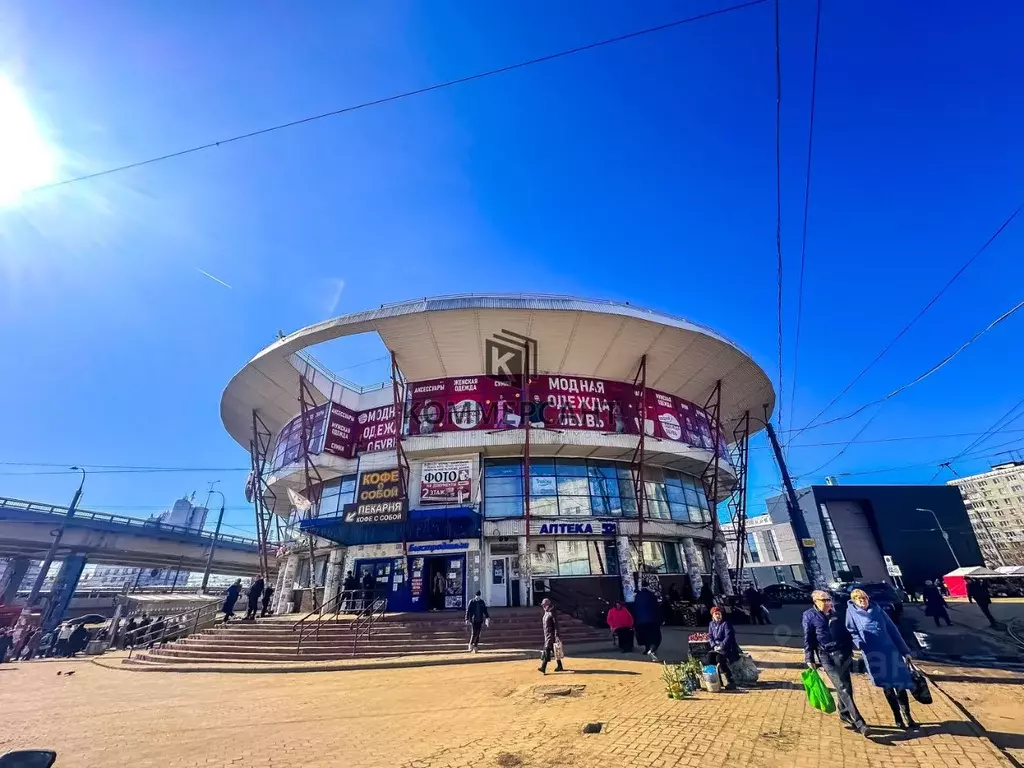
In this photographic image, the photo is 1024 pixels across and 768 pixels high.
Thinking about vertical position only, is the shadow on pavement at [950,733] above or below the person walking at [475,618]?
below

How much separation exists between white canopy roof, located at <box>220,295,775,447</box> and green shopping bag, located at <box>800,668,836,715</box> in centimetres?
1636

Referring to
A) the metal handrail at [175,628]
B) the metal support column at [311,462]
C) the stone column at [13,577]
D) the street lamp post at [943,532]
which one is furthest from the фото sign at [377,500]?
the street lamp post at [943,532]

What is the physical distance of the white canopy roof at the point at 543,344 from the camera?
20906 mm

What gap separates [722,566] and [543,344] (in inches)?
638

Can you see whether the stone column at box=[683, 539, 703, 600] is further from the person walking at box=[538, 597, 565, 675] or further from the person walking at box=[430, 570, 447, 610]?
the person walking at box=[538, 597, 565, 675]

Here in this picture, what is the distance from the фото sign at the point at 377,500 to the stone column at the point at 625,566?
10.2 metres

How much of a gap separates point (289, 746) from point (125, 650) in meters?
21.4

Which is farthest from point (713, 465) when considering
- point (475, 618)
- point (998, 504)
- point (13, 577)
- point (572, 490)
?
point (998, 504)

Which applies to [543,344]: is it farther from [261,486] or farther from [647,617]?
[261,486]

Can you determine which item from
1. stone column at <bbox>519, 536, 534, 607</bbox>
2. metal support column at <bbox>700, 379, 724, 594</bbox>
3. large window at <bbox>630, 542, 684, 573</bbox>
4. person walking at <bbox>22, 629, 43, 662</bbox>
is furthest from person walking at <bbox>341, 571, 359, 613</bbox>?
metal support column at <bbox>700, 379, 724, 594</bbox>

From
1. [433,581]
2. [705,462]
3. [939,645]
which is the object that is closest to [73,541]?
[433,581]

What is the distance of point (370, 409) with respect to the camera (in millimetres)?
25047

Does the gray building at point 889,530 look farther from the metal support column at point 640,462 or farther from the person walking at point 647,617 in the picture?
the person walking at point 647,617

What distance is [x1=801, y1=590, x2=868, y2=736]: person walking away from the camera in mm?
5684
